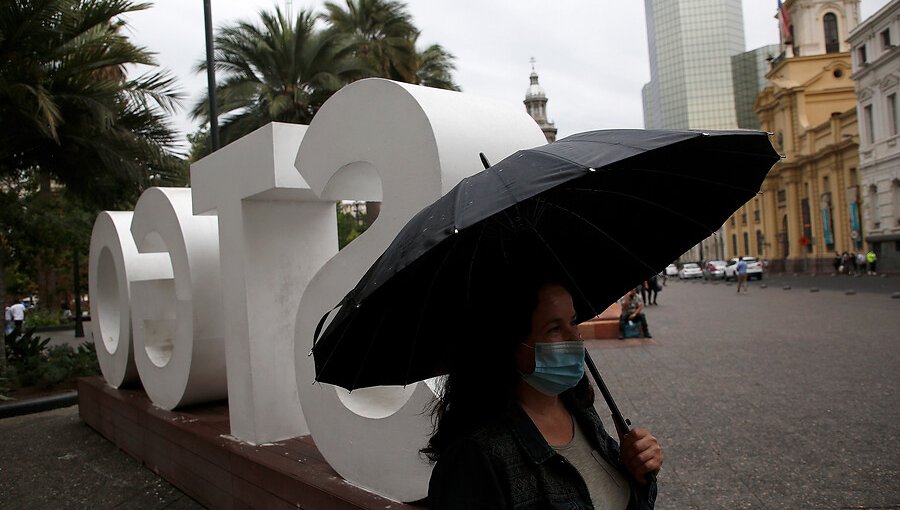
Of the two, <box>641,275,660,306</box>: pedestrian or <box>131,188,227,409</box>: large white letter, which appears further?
<box>641,275,660,306</box>: pedestrian

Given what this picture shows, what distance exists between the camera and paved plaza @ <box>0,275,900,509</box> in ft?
15.8

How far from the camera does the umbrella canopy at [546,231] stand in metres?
1.70

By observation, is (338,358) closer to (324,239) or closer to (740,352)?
(324,239)

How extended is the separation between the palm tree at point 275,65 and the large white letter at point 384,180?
14205mm

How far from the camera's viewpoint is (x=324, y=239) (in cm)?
536

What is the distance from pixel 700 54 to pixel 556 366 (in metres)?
127

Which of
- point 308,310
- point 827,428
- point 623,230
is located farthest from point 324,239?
point 827,428

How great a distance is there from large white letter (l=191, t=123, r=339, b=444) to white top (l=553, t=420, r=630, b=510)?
11.1 ft

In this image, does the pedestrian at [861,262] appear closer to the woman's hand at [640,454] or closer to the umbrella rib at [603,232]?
the umbrella rib at [603,232]

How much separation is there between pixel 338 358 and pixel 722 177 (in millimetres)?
1319

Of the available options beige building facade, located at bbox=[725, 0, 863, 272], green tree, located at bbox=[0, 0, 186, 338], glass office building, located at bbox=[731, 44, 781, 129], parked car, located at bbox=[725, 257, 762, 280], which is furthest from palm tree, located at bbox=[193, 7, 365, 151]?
glass office building, located at bbox=[731, 44, 781, 129]

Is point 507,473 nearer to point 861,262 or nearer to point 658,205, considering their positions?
point 658,205

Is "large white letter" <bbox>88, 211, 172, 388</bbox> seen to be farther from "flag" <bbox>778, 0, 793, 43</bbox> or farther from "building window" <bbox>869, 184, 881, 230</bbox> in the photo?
"flag" <bbox>778, 0, 793, 43</bbox>

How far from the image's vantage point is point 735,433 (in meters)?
6.21
